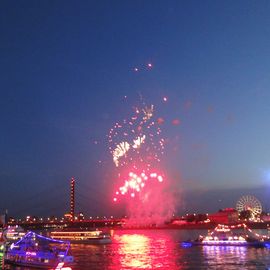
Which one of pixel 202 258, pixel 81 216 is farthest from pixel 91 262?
pixel 81 216

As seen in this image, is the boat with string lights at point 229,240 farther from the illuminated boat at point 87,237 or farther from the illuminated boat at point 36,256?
the illuminated boat at point 36,256

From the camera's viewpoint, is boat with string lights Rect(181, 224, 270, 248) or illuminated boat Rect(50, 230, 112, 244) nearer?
boat with string lights Rect(181, 224, 270, 248)

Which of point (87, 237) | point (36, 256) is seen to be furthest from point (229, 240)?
point (36, 256)

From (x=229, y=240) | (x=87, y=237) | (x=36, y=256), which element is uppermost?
(x=87, y=237)

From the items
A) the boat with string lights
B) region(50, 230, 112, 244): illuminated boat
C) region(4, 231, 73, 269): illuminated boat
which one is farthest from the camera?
region(50, 230, 112, 244): illuminated boat

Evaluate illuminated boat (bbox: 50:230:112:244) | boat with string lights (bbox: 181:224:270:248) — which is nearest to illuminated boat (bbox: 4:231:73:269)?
boat with string lights (bbox: 181:224:270:248)

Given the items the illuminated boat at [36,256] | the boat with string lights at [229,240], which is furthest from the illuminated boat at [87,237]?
the illuminated boat at [36,256]

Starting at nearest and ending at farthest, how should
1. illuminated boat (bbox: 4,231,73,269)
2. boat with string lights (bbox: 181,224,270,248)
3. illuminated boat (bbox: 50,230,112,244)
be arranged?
illuminated boat (bbox: 4,231,73,269), boat with string lights (bbox: 181,224,270,248), illuminated boat (bbox: 50,230,112,244)

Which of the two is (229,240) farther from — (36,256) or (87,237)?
(36,256)

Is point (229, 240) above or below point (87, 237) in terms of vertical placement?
below

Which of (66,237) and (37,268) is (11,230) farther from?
(37,268)

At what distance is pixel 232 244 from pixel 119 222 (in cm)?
10617

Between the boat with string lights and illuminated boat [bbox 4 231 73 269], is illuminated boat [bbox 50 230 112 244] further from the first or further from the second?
illuminated boat [bbox 4 231 73 269]

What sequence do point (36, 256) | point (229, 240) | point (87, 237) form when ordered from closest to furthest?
1. point (36, 256)
2. point (229, 240)
3. point (87, 237)
